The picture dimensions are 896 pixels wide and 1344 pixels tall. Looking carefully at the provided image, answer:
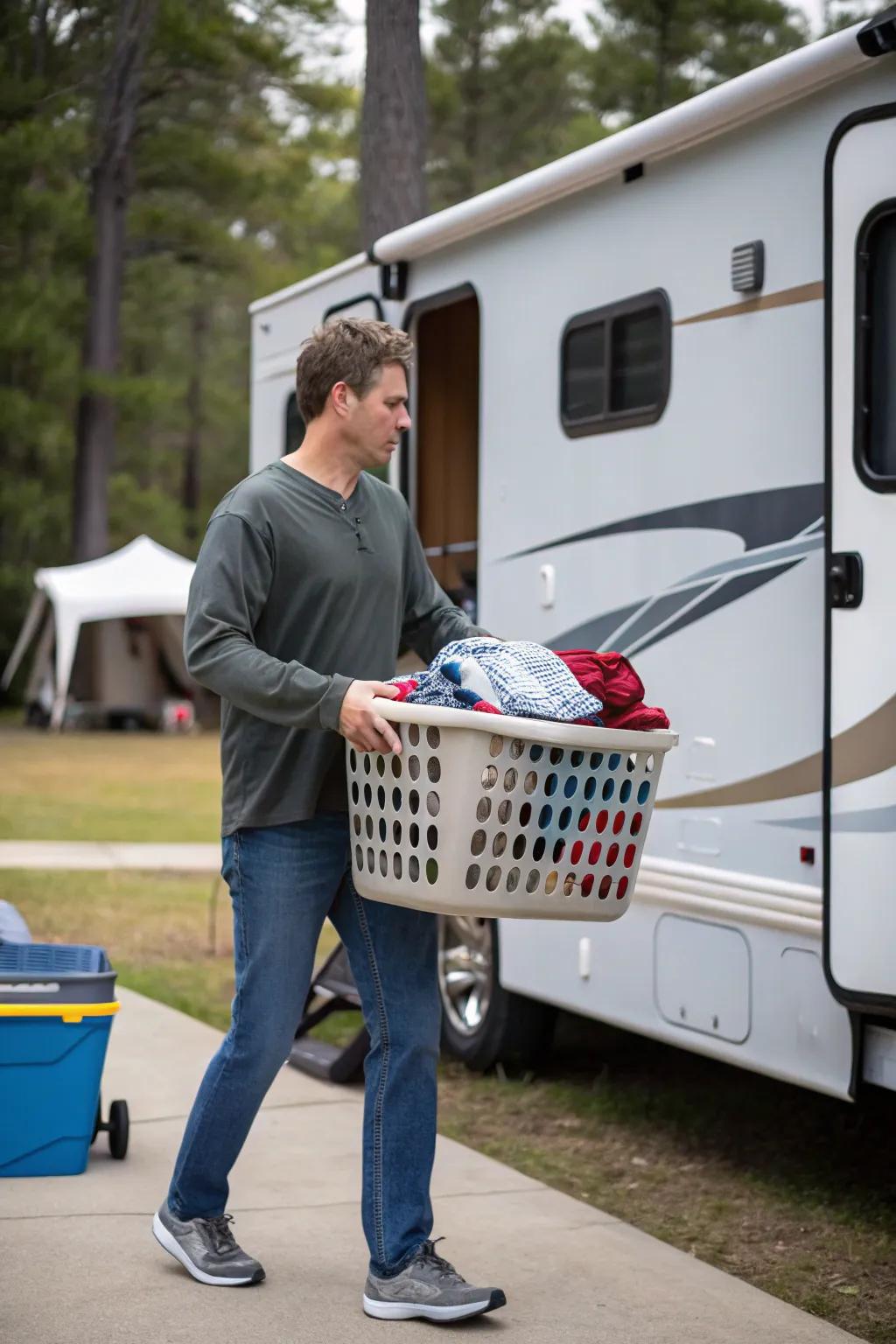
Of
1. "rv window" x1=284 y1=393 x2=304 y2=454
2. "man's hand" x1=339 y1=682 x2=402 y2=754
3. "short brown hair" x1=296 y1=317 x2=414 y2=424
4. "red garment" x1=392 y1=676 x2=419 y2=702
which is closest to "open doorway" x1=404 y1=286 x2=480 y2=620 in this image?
"rv window" x1=284 y1=393 x2=304 y2=454

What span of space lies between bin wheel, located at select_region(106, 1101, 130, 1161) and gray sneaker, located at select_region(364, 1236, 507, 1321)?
1211 millimetres

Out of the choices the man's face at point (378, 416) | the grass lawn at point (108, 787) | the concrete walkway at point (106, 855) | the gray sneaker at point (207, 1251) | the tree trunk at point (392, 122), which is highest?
the tree trunk at point (392, 122)

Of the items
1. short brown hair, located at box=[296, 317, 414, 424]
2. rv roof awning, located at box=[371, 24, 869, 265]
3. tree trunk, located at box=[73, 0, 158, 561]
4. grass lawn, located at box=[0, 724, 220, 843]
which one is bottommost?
grass lawn, located at box=[0, 724, 220, 843]

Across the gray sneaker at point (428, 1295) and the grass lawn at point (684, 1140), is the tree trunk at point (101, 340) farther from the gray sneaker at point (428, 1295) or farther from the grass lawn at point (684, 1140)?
the gray sneaker at point (428, 1295)

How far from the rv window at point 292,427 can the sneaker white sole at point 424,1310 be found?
4.06 m

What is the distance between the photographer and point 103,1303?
→ 344 cm

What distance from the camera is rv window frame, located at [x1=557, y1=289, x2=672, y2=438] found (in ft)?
15.5

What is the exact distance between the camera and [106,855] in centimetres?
1081

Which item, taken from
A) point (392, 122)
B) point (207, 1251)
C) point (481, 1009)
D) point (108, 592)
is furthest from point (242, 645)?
point (108, 592)

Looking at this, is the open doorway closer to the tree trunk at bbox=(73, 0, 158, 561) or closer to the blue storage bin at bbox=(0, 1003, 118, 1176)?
the blue storage bin at bbox=(0, 1003, 118, 1176)

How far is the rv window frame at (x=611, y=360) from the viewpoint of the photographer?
4.73 metres

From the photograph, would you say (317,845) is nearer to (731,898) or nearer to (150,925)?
(731,898)

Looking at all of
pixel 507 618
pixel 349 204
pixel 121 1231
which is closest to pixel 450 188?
pixel 349 204

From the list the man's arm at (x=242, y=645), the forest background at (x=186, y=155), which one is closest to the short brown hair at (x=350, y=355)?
the man's arm at (x=242, y=645)
